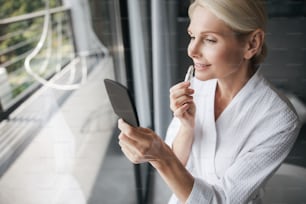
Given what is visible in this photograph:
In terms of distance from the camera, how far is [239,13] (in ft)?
1.30


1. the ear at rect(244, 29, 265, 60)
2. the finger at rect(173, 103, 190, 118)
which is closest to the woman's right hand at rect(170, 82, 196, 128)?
the finger at rect(173, 103, 190, 118)

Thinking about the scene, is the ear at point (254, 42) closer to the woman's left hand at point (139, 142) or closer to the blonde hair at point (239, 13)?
the blonde hair at point (239, 13)

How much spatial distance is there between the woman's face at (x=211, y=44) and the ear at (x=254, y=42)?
14 millimetres

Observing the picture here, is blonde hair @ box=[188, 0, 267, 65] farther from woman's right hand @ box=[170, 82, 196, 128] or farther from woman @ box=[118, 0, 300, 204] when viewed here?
woman's right hand @ box=[170, 82, 196, 128]

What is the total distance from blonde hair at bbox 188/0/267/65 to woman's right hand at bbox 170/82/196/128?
13 cm

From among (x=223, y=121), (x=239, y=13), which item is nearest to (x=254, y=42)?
(x=239, y=13)

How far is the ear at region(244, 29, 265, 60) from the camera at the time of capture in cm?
42

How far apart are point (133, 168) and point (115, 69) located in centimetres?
32

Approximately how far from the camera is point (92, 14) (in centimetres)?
73

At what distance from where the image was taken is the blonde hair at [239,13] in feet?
1.29

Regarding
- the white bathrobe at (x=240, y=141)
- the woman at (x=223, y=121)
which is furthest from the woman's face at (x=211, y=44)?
the white bathrobe at (x=240, y=141)

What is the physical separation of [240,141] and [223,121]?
0.05 metres

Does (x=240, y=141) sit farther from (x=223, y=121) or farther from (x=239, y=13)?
(x=239, y=13)

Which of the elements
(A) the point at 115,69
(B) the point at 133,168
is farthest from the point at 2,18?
(B) the point at 133,168
